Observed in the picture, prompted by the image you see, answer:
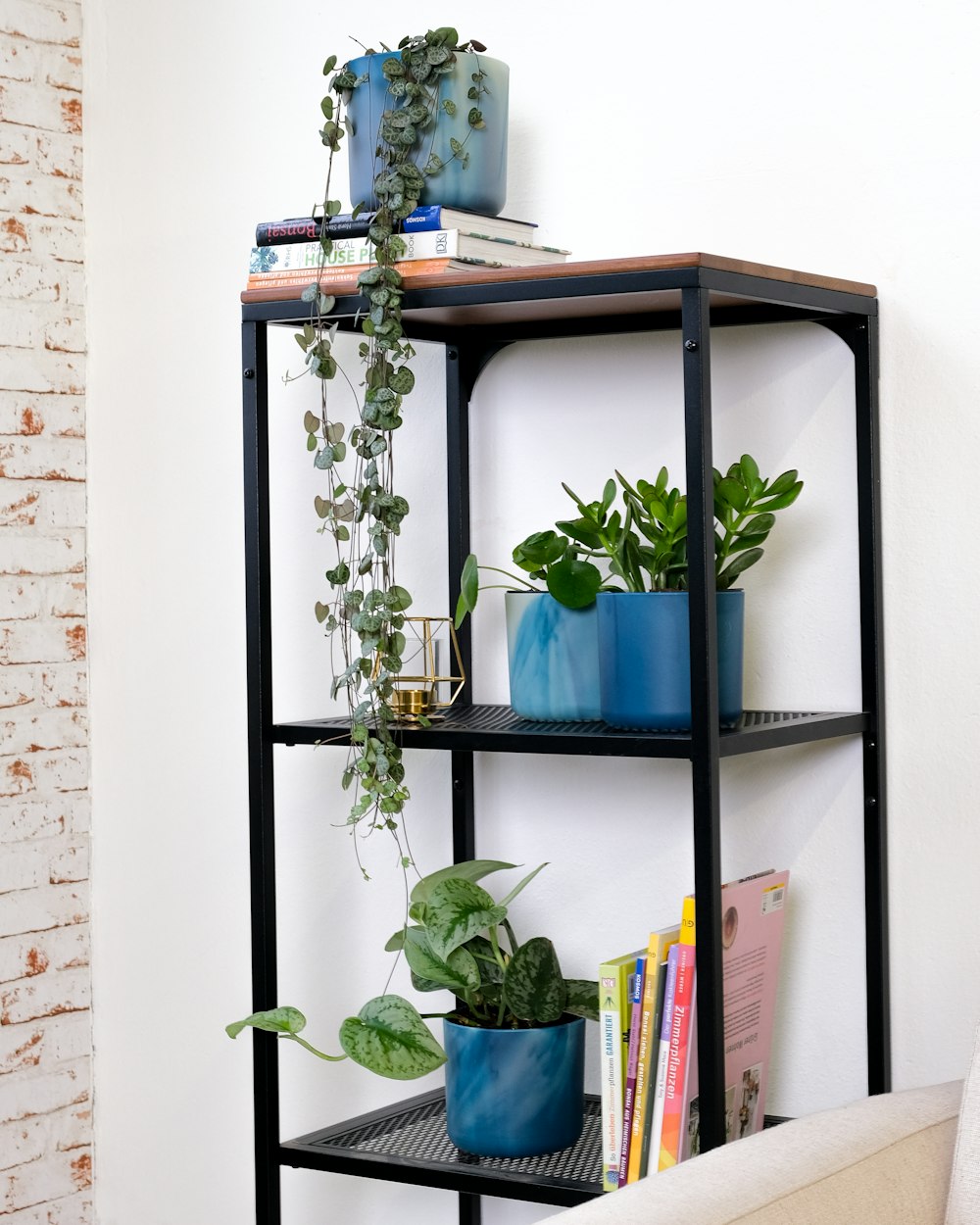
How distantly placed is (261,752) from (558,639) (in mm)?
348

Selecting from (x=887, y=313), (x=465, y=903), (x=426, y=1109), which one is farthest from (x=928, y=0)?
(x=426, y=1109)

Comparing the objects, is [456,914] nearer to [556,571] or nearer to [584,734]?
[584,734]

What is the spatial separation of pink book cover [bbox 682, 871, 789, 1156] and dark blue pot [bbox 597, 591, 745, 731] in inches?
7.6

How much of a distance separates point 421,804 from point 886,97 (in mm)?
1001

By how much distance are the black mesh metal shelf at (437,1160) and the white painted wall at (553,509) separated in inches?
9.4

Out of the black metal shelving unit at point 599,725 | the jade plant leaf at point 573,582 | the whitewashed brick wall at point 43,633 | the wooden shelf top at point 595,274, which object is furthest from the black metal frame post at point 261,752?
the whitewashed brick wall at point 43,633

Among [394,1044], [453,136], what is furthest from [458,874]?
[453,136]

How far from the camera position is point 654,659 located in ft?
4.85

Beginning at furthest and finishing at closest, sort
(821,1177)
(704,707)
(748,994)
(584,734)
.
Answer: (748,994)
(584,734)
(704,707)
(821,1177)

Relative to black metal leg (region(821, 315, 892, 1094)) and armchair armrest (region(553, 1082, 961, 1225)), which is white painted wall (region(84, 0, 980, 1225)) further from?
armchair armrest (region(553, 1082, 961, 1225))

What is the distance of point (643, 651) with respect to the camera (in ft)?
4.87

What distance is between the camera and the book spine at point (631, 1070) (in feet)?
4.99

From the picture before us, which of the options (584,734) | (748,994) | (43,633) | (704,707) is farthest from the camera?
(43,633)

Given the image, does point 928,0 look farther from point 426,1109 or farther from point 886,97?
point 426,1109
